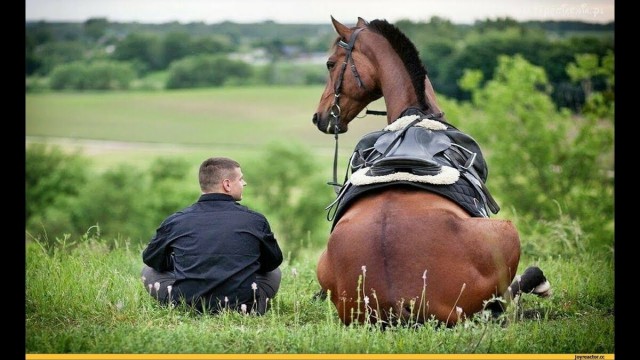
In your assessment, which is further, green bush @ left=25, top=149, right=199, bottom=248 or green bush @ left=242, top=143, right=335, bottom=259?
green bush @ left=242, top=143, right=335, bottom=259

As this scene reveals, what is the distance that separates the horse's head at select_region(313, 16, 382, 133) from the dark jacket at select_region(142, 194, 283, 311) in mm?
1451

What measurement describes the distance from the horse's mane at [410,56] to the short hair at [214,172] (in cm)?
158

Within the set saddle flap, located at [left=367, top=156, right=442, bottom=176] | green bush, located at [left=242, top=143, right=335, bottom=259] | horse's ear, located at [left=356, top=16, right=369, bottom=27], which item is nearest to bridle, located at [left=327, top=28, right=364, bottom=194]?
horse's ear, located at [left=356, top=16, right=369, bottom=27]

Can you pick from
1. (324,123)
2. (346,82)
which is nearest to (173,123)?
(324,123)

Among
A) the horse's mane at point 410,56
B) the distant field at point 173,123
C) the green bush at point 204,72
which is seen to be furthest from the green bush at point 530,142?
the horse's mane at point 410,56

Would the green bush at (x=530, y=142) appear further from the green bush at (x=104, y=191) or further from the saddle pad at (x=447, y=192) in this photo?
the saddle pad at (x=447, y=192)

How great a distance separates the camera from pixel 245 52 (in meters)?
54.2

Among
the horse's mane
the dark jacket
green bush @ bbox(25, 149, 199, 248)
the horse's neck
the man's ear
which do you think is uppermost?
the horse's mane

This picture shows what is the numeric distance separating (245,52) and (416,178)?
161 feet

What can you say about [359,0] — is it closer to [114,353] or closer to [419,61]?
[419,61]

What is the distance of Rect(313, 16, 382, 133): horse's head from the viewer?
23.8 ft

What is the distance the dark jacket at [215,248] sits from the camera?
6344mm

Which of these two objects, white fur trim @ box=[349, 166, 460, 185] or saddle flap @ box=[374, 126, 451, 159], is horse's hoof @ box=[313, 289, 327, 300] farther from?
saddle flap @ box=[374, 126, 451, 159]

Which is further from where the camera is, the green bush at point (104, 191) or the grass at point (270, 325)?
the green bush at point (104, 191)
